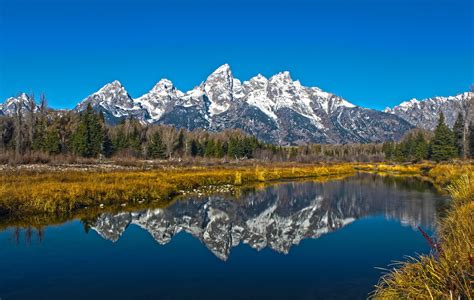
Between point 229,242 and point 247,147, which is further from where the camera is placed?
point 247,147

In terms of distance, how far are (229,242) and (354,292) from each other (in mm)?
7373

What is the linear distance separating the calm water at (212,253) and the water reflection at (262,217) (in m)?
0.07

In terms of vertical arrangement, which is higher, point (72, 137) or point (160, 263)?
point (72, 137)

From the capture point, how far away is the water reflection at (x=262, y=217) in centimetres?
1772

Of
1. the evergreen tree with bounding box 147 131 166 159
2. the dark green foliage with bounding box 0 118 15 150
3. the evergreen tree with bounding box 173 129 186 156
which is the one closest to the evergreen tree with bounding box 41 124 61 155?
the dark green foliage with bounding box 0 118 15 150

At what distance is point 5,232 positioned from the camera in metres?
16.5

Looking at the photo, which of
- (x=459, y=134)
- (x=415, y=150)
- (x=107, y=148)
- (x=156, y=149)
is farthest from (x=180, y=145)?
(x=459, y=134)

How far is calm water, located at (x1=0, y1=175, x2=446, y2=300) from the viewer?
10.9 metres

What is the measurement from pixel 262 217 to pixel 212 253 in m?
8.91

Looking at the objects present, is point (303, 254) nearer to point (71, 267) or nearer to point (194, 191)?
point (71, 267)

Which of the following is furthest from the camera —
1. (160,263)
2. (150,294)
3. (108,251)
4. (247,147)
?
(247,147)

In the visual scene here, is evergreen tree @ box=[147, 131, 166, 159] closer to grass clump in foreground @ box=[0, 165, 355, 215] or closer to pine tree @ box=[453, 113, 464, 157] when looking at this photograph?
grass clump in foreground @ box=[0, 165, 355, 215]

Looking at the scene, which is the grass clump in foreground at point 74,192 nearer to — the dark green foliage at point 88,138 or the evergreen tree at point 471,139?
the dark green foliage at point 88,138

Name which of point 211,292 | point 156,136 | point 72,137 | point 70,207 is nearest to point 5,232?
point 70,207
